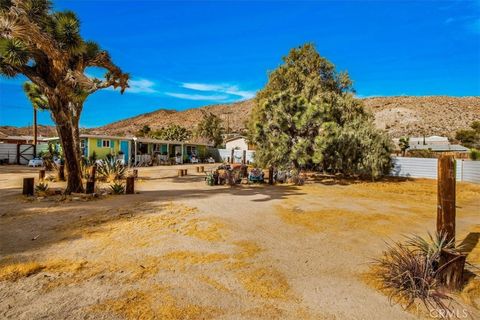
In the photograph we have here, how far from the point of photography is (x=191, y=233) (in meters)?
6.37

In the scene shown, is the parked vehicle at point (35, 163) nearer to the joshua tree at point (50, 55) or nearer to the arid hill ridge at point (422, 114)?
the joshua tree at point (50, 55)

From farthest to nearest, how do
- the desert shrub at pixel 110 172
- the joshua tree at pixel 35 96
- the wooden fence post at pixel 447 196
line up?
the joshua tree at pixel 35 96 < the desert shrub at pixel 110 172 < the wooden fence post at pixel 447 196

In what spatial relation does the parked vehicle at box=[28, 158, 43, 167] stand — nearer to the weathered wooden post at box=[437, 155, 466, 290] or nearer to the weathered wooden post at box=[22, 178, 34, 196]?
the weathered wooden post at box=[22, 178, 34, 196]

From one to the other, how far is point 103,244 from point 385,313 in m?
4.95

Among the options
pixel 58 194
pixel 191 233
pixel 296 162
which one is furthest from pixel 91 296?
pixel 296 162

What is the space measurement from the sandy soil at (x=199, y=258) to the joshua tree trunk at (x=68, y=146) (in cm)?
149

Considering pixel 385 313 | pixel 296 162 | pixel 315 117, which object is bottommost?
pixel 385 313

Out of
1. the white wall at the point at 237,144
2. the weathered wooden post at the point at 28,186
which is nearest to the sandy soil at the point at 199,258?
the weathered wooden post at the point at 28,186

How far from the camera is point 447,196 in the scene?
4.49m

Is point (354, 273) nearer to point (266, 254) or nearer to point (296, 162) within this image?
point (266, 254)

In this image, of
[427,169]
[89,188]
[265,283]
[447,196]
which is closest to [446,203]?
[447,196]

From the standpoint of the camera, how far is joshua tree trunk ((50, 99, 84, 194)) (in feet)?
34.0

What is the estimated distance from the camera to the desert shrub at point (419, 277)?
3877 mm
